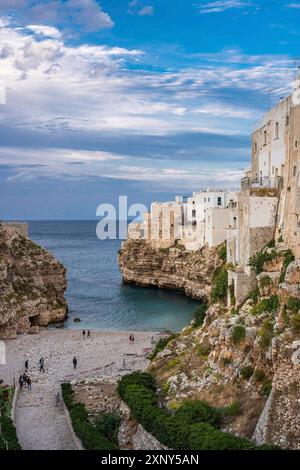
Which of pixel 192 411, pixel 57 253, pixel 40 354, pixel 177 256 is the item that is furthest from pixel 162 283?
pixel 57 253

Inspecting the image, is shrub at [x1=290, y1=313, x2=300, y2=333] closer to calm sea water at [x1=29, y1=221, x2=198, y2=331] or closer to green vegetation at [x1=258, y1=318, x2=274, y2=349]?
green vegetation at [x1=258, y1=318, x2=274, y2=349]

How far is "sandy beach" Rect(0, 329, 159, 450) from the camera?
26.5 meters

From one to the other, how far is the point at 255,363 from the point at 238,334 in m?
2.01

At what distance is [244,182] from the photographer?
42406 mm

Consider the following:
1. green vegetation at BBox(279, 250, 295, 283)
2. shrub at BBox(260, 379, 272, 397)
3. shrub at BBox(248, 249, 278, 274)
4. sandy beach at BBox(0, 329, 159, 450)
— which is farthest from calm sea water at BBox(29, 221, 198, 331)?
shrub at BBox(260, 379, 272, 397)

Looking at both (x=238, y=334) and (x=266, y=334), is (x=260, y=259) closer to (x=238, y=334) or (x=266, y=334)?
(x=238, y=334)

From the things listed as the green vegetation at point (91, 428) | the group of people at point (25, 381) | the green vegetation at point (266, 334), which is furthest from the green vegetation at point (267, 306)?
the group of people at point (25, 381)

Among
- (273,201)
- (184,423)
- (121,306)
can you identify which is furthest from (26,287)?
(184,423)

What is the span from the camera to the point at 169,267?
77.6 meters

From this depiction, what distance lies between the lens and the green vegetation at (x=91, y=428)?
74.8 ft

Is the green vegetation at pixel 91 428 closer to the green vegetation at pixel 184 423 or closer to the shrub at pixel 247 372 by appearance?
the green vegetation at pixel 184 423

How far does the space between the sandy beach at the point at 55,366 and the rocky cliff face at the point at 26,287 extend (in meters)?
2.03

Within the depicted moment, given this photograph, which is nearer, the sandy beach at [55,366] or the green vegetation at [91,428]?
the green vegetation at [91,428]

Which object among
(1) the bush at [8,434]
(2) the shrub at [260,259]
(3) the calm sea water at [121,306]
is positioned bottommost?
(3) the calm sea water at [121,306]
